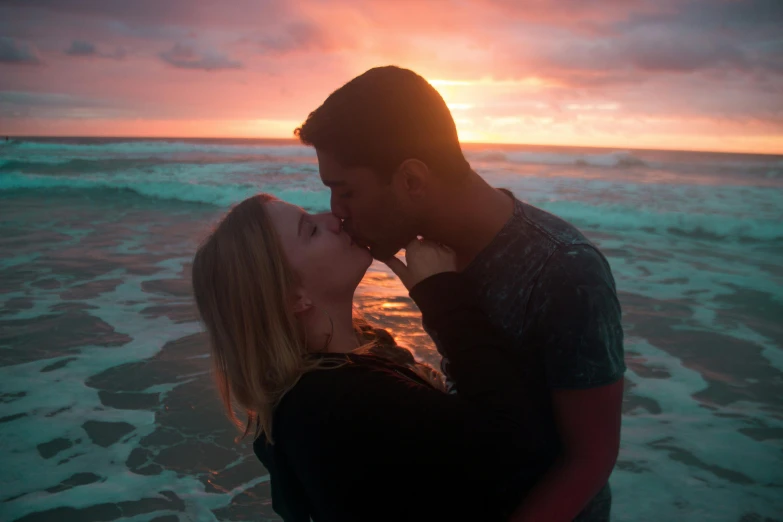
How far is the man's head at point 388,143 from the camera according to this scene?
1906 mm

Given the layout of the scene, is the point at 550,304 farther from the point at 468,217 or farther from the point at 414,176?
the point at 414,176

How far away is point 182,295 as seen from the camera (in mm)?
8484

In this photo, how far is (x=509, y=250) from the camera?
182 cm

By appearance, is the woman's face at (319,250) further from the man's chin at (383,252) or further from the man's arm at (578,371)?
the man's arm at (578,371)

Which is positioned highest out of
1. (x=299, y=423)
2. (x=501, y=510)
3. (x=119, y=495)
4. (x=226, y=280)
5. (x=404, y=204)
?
(x=404, y=204)

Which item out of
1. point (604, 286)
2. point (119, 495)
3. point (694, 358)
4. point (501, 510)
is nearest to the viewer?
point (604, 286)

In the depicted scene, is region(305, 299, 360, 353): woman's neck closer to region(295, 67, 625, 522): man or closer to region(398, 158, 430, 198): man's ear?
region(295, 67, 625, 522): man

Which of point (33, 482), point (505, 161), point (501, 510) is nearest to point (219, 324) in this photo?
point (501, 510)

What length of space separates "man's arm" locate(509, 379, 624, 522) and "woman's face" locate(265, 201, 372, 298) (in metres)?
0.94

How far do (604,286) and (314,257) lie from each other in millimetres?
1076

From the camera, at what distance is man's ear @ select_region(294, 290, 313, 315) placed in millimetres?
2191

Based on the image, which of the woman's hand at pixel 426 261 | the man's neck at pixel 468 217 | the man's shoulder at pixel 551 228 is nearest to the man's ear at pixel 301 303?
the woman's hand at pixel 426 261

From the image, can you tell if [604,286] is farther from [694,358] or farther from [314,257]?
[694,358]

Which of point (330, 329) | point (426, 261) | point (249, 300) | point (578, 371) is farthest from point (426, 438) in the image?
point (249, 300)
